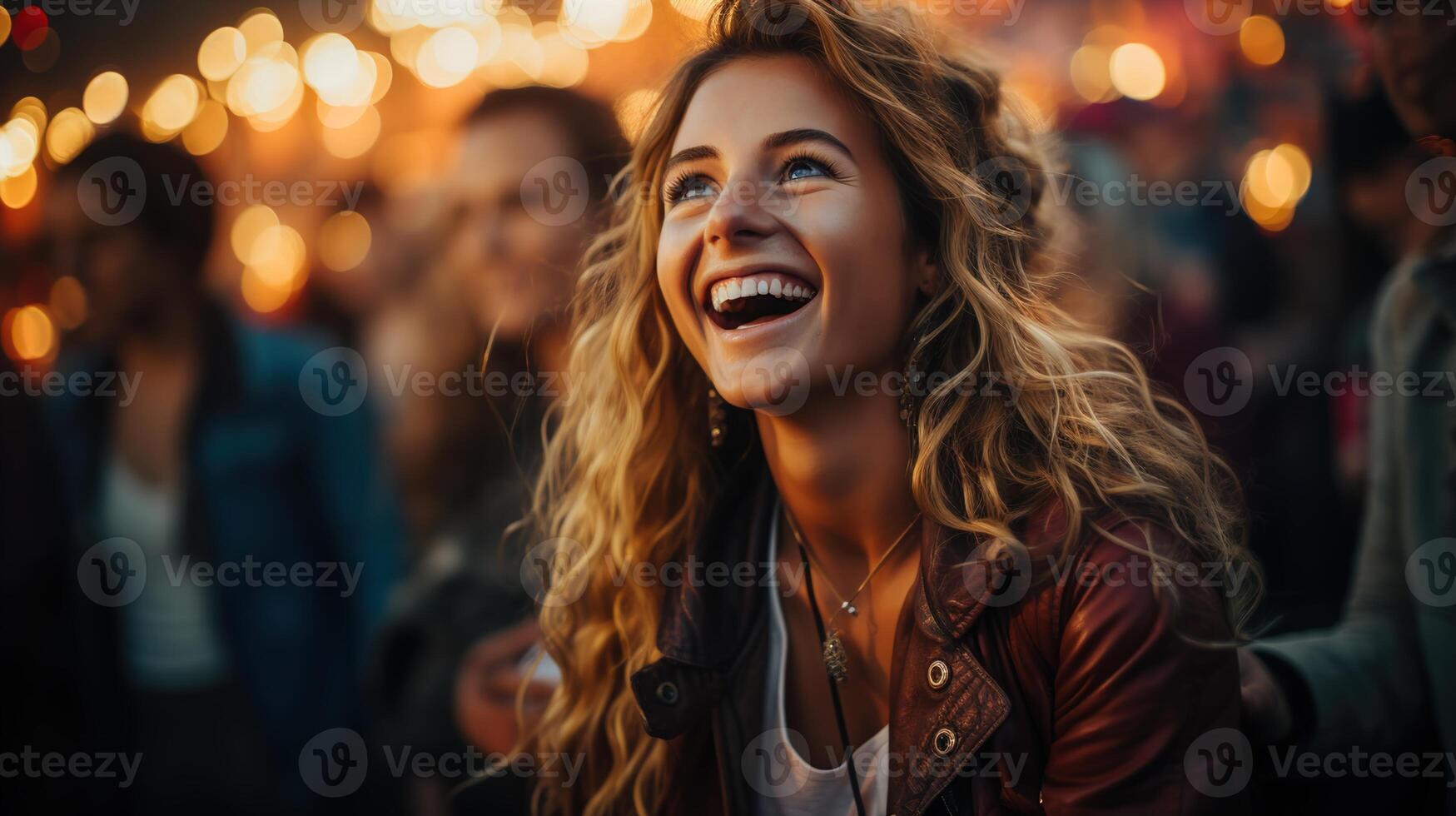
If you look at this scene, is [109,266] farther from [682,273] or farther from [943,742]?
[943,742]

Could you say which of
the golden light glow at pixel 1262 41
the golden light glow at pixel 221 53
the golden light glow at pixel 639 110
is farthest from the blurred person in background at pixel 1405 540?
the golden light glow at pixel 221 53

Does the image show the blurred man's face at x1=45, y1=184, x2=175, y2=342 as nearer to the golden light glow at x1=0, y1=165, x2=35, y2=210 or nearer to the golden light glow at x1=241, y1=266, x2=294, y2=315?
the golden light glow at x1=0, y1=165, x2=35, y2=210

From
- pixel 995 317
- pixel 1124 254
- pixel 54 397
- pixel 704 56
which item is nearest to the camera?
pixel 995 317

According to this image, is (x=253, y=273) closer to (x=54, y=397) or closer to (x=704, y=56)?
(x=54, y=397)

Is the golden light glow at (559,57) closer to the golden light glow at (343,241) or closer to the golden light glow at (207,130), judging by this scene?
the golden light glow at (343,241)

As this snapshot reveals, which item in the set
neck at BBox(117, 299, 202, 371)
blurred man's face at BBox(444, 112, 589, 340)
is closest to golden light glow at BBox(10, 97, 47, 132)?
neck at BBox(117, 299, 202, 371)

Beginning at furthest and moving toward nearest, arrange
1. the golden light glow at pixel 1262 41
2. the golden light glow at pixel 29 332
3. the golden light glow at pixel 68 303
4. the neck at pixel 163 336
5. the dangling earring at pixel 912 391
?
the golden light glow at pixel 29 332, the golden light glow at pixel 1262 41, the golden light glow at pixel 68 303, the neck at pixel 163 336, the dangling earring at pixel 912 391

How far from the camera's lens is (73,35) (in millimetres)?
5938

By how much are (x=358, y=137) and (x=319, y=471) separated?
15.7ft

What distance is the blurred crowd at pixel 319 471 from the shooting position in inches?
129

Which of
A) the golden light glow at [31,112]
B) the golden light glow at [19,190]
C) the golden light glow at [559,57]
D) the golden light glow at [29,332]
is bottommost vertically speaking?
the golden light glow at [29,332]

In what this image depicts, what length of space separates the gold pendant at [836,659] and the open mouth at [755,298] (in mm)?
657

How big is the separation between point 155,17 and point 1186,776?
6.96 metres

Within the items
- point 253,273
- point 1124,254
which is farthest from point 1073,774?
point 253,273
